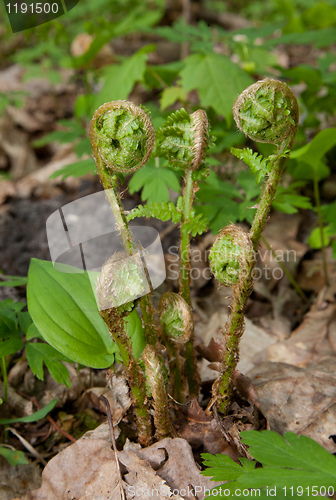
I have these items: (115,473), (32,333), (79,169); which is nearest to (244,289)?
(115,473)

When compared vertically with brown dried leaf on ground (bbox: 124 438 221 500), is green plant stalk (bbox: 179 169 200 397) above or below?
above

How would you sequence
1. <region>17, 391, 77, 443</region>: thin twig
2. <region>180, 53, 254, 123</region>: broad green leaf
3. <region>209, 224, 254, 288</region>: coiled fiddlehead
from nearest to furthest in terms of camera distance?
<region>209, 224, 254, 288</region>: coiled fiddlehead → <region>17, 391, 77, 443</region>: thin twig → <region>180, 53, 254, 123</region>: broad green leaf

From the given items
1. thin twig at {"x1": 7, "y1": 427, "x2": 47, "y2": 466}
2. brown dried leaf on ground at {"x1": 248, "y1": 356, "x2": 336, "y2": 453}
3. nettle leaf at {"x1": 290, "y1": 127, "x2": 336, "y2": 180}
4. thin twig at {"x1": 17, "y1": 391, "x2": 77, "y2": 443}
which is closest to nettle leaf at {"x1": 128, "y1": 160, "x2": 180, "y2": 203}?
nettle leaf at {"x1": 290, "y1": 127, "x2": 336, "y2": 180}

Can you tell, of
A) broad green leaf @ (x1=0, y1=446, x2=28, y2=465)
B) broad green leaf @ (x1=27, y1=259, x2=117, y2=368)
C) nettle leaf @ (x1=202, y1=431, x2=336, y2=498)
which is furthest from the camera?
broad green leaf @ (x1=0, y1=446, x2=28, y2=465)

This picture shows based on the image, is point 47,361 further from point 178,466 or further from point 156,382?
point 178,466

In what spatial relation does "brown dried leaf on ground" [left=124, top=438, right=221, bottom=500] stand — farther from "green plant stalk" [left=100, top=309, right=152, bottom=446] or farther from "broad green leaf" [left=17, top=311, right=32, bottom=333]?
"broad green leaf" [left=17, top=311, right=32, bottom=333]

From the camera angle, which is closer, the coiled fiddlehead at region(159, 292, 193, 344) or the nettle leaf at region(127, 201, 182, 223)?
the nettle leaf at region(127, 201, 182, 223)

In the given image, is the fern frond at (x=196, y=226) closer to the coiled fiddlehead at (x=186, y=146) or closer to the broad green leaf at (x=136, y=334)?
the coiled fiddlehead at (x=186, y=146)
